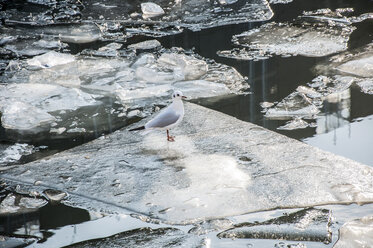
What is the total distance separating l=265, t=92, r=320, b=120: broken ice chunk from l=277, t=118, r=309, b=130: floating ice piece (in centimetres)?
8

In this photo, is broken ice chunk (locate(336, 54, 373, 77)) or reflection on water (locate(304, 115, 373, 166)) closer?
reflection on water (locate(304, 115, 373, 166))

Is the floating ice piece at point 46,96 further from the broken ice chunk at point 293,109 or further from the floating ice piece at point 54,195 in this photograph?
the broken ice chunk at point 293,109

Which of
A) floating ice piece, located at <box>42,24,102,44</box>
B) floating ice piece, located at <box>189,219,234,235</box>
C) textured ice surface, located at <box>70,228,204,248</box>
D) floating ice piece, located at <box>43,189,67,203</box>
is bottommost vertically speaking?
textured ice surface, located at <box>70,228,204,248</box>

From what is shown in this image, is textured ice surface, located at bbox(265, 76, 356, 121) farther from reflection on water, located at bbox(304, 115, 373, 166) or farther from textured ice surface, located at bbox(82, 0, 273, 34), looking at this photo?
textured ice surface, located at bbox(82, 0, 273, 34)

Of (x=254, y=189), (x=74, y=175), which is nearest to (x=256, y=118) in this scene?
(x=254, y=189)

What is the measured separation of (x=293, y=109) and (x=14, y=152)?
2138 mm

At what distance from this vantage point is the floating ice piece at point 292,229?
2.69 m

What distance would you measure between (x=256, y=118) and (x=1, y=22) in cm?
386

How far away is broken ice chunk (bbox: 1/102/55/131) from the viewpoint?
13.5 feet

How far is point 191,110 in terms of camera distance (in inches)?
165

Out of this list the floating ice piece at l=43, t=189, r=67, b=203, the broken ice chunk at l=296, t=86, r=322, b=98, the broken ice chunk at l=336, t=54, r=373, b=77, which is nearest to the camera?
the floating ice piece at l=43, t=189, r=67, b=203

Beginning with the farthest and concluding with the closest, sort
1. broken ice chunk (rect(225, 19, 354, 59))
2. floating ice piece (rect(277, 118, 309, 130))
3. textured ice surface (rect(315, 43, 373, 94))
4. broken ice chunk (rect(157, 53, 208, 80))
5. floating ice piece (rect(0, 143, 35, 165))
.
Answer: broken ice chunk (rect(225, 19, 354, 59)) → broken ice chunk (rect(157, 53, 208, 80)) → textured ice surface (rect(315, 43, 373, 94)) → floating ice piece (rect(277, 118, 309, 130)) → floating ice piece (rect(0, 143, 35, 165))

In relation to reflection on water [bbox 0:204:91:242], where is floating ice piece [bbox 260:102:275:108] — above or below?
above

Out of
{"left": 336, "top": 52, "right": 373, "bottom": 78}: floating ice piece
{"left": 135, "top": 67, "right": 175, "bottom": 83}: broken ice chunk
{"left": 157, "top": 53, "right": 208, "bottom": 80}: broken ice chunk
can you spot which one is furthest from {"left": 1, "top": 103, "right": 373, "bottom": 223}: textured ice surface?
{"left": 336, "top": 52, "right": 373, "bottom": 78}: floating ice piece
